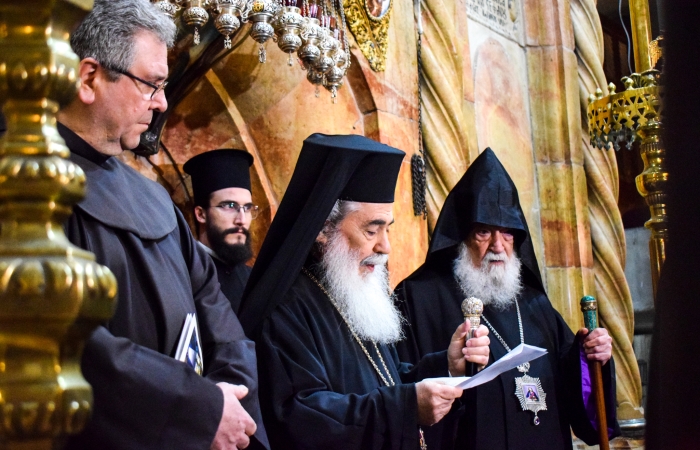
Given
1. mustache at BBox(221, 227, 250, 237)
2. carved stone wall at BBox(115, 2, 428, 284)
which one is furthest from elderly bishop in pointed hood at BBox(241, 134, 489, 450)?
carved stone wall at BBox(115, 2, 428, 284)

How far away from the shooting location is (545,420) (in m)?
4.29

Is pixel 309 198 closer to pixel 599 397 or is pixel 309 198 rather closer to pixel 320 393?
pixel 320 393

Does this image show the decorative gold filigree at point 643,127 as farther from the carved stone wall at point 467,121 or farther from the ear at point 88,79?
the ear at point 88,79

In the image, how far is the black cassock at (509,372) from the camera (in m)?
4.22

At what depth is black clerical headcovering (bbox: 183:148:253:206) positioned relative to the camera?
4891 millimetres

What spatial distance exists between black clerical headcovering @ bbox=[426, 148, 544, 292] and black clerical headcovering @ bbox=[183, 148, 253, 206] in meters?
1.09

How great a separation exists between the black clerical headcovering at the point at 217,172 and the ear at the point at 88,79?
2.24 metres

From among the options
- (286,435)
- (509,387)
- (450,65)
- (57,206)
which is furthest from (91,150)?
(450,65)

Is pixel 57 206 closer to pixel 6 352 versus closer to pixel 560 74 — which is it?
pixel 6 352

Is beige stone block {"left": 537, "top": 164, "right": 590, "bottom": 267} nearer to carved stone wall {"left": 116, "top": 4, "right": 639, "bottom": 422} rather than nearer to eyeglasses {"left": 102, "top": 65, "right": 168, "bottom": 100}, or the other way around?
carved stone wall {"left": 116, "top": 4, "right": 639, "bottom": 422}

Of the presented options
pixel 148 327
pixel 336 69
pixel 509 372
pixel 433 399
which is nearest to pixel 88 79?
pixel 148 327

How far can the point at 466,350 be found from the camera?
3408mm

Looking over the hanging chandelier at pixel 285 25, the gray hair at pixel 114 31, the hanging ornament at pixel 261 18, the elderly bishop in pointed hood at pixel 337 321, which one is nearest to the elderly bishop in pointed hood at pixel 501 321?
the elderly bishop in pointed hood at pixel 337 321

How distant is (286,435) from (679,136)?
247 centimetres
